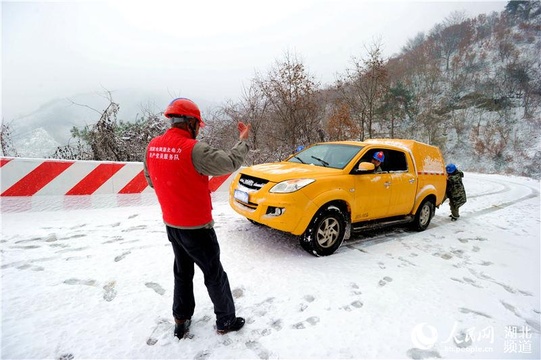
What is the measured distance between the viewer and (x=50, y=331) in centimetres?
236

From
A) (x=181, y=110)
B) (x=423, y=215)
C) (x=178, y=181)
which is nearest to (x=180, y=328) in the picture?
(x=178, y=181)

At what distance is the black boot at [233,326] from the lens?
2494 millimetres

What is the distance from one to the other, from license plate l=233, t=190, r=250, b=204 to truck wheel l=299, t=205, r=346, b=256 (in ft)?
3.33

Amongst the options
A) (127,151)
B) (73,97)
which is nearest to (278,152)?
(127,151)

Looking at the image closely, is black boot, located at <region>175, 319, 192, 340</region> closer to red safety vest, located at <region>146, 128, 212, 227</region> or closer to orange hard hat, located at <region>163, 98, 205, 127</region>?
red safety vest, located at <region>146, 128, 212, 227</region>

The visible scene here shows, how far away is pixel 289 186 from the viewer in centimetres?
411

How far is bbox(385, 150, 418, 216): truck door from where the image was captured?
5.37m

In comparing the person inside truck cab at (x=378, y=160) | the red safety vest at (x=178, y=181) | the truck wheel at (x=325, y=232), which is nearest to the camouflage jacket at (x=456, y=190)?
the person inside truck cab at (x=378, y=160)

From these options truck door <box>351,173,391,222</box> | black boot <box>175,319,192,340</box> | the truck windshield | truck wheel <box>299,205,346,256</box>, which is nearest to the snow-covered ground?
black boot <box>175,319,192,340</box>

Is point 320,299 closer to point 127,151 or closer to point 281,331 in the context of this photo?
point 281,331

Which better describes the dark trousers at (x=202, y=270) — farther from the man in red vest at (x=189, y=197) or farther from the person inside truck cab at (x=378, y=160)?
the person inside truck cab at (x=378, y=160)

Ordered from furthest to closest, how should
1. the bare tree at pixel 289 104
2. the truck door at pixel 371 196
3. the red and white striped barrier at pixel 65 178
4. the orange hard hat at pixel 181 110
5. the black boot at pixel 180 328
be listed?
the bare tree at pixel 289 104 < the red and white striped barrier at pixel 65 178 < the truck door at pixel 371 196 < the black boot at pixel 180 328 < the orange hard hat at pixel 181 110

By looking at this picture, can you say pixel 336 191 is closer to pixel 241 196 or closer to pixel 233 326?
pixel 241 196

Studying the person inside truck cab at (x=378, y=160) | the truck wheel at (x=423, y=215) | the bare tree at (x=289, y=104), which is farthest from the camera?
the bare tree at (x=289, y=104)
